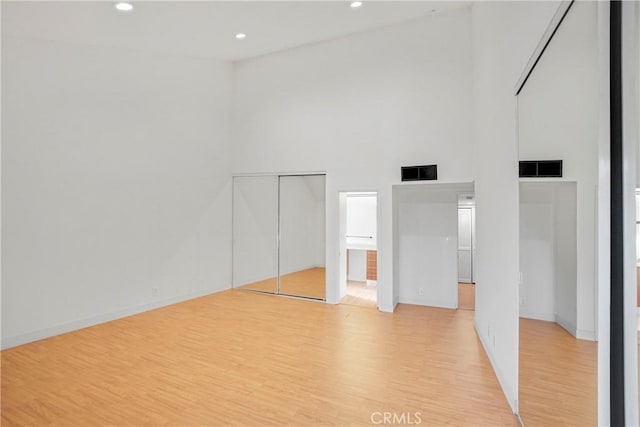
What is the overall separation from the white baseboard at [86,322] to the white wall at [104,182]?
1 centimetres

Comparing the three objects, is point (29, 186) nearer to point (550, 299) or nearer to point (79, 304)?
point (79, 304)

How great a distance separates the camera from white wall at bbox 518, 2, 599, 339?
59.6 inches

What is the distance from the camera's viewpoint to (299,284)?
291 inches

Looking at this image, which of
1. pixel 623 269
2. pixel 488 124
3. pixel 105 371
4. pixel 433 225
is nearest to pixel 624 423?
pixel 623 269

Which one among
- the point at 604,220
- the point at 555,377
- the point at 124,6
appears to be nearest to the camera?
the point at 604,220

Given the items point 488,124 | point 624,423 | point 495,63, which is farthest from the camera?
point 488,124

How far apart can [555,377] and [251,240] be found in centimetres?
625

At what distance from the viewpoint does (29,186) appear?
450 centimetres

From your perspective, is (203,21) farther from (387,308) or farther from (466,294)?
(466,294)

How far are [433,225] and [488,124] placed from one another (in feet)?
8.17

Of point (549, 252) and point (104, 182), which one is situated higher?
point (104, 182)

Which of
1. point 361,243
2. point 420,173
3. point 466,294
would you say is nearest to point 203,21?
point 420,173

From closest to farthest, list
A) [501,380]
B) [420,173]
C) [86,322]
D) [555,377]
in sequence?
[555,377]
[501,380]
[86,322]
[420,173]

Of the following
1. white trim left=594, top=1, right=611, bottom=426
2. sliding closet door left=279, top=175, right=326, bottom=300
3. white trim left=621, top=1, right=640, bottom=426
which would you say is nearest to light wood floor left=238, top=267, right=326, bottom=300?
sliding closet door left=279, top=175, right=326, bottom=300
